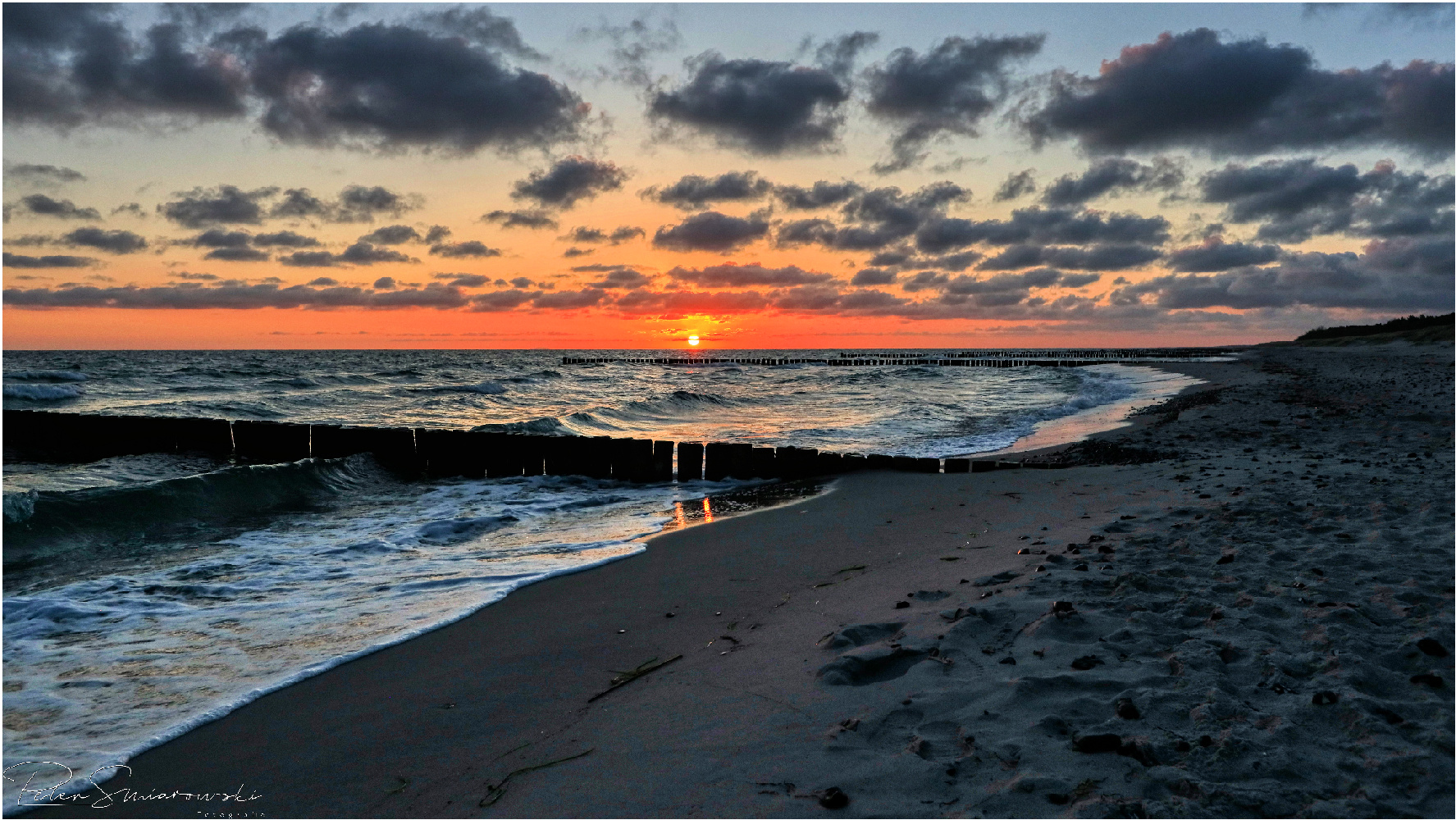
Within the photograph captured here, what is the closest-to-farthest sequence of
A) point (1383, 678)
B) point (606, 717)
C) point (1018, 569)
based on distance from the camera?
point (1383, 678) → point (606, 717) → point (1018, 569)

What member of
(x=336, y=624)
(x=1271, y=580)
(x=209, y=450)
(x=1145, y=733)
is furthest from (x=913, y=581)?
(x=209, y=450)

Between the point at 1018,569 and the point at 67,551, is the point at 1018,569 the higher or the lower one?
the higher one

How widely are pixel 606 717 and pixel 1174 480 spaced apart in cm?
690

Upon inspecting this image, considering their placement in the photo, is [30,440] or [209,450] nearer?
[209,450]

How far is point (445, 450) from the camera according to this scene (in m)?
12.8

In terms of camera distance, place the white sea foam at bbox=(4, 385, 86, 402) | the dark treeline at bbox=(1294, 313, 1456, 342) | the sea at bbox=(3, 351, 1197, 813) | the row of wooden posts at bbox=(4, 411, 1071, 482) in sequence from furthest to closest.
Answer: the dark treeline at bbox=(1294, 313, 1456, 342), the white sea foam at bbox=(4, 385, 86, 402), the row of wooden posts at bbox=(4, 411, 1071, 482), the sea at bbox=(3, 351, 1197, 813)

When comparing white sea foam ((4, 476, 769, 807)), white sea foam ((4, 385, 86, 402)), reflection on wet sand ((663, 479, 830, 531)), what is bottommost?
white sea foam ((4, 476, 769, 807))

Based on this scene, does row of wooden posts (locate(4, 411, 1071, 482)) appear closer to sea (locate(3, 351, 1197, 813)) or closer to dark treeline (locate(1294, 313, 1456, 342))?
sea (locate(3, 351, 1197, 813))

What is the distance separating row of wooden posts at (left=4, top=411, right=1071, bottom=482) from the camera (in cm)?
1090

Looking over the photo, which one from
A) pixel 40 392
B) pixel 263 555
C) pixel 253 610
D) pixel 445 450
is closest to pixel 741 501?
pixel 263 555

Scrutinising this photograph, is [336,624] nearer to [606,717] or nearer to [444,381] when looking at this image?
[606,717]

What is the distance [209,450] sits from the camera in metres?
15.3

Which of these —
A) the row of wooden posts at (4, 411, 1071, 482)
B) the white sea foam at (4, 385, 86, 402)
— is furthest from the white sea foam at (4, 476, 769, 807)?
the white sea foam at (4, 385, 86, 402)

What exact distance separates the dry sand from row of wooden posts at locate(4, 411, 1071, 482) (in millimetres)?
4574
